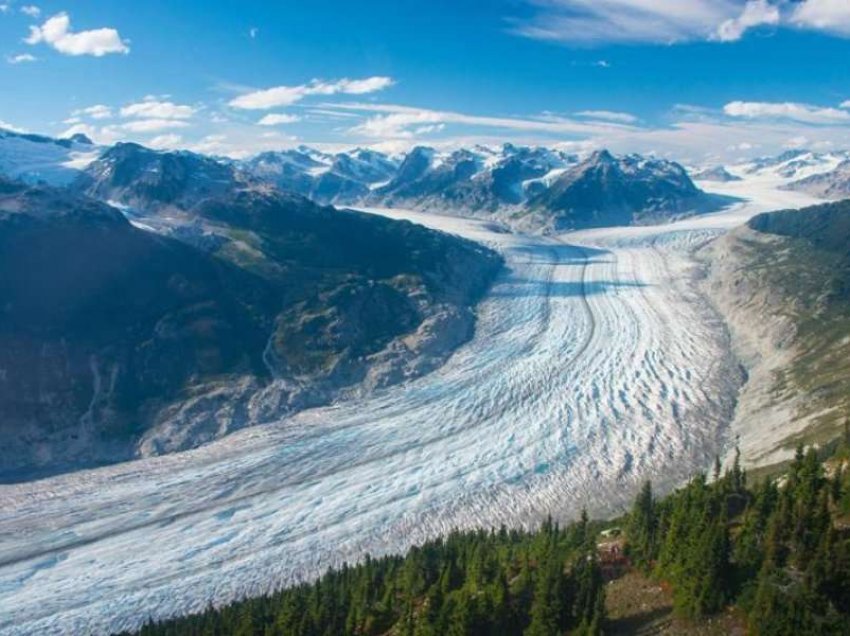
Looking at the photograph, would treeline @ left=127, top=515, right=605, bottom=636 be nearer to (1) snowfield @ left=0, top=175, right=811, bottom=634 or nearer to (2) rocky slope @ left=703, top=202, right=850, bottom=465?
(1) snowfield @ left=0, top=175, right=811, bottom=634

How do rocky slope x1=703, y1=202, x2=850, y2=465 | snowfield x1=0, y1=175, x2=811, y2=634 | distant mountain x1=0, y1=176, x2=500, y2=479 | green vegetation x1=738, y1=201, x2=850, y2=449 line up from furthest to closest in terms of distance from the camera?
distant mountain x1=0, y1=176, x2=500, y2=479 → green vegetation x1=738, y1=201, x2=850, y2=449 → rocky slope x1=703, y1=202, x2=850, y2=465 → snowfield x1=0, y1=175, x2=811, y2=634

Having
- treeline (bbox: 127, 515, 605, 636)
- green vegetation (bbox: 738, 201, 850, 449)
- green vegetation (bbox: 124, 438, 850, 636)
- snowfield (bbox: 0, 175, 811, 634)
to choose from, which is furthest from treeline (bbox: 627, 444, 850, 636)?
green vegetation (bbox: 738, 201, 850, 449)

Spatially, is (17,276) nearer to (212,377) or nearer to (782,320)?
(212,377)

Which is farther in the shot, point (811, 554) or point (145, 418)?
point (145, 418)

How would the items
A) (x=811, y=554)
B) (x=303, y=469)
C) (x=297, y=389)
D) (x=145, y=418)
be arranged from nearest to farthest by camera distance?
1. (x=811, y=554)
2. (x=303, y=469)
3. (x=145, y=418)
4. (x=297, y=389)

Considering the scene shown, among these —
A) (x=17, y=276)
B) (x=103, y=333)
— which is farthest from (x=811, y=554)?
(x=17, y=276)

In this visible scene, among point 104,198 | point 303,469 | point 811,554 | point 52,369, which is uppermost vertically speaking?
point 104,198

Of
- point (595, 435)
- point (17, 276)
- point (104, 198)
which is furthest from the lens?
point (104, 198)

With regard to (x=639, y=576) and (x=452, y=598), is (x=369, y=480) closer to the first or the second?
(x=452, y=598)
